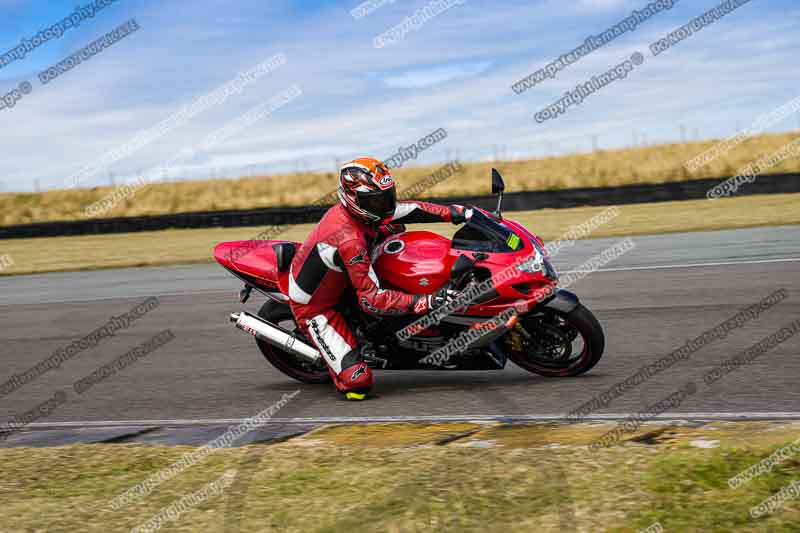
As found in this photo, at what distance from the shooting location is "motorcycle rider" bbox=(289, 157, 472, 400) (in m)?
6.18

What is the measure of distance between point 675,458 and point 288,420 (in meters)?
2.71

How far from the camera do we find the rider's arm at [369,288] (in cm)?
617

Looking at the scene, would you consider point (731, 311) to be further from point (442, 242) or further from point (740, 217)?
point (740, 217)

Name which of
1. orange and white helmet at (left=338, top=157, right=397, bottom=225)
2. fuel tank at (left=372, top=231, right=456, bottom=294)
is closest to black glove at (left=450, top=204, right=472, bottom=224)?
fuel tank at (left=372, top=231, right=456, bottom=294)

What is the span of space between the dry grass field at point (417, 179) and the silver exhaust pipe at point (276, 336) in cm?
2855

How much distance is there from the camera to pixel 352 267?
618 cm

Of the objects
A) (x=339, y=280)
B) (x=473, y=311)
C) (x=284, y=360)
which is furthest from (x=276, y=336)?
(x=473, y=311)

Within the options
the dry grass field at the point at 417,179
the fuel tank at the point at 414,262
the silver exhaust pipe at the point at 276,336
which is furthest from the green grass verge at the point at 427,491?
the dry grass field at the point at 417,179

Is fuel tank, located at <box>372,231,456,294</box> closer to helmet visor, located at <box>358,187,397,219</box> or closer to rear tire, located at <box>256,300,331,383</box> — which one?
helmet visor, located at <box>358,187,397,219</box>

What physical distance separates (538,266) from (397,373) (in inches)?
67.6

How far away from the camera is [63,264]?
19.8 m

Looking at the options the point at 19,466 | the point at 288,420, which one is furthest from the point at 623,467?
the point at 19,466

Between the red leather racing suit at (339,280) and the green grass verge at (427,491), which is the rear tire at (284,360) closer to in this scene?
the red leather racing suit at (339,280)

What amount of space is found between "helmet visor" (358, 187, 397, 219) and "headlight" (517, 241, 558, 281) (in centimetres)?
93
